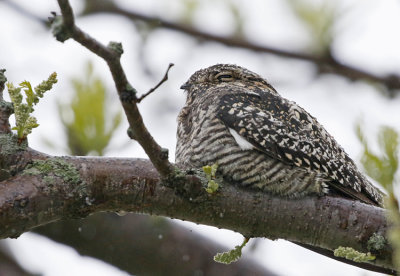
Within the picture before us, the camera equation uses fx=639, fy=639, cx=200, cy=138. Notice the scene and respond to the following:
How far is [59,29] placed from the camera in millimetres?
1847

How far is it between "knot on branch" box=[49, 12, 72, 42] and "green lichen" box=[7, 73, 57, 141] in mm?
389

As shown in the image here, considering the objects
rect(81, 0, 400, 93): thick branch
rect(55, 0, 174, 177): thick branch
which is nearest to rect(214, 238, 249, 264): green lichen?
rect(55, 0, 174, 177): thick branch

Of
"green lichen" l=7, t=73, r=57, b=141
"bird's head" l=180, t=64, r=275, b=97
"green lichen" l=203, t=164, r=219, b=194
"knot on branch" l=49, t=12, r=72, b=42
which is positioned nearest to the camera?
"knot on branch" l=49, t=12, r=72, b=42

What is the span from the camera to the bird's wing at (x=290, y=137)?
10.9 ft

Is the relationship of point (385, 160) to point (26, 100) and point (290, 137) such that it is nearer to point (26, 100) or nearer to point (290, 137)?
point (26, 100)

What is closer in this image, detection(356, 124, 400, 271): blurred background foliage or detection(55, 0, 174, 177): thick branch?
detection(356, 124, 400, 271): blurred background foliage

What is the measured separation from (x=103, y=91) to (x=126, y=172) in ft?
3.80

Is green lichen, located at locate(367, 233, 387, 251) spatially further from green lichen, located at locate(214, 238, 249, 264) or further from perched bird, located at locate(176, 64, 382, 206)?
green lichen, located at locate(214, 238, 249, 264)

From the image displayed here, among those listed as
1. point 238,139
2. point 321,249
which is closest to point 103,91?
point 238,139

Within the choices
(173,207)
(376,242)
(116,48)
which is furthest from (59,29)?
(376,242)

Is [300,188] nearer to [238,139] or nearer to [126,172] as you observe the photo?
[238,139]

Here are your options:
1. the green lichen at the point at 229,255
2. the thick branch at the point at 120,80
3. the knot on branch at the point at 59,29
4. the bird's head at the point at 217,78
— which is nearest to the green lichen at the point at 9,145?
the thick branch at the point at 120,80

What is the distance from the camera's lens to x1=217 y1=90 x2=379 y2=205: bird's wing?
331 centimetres

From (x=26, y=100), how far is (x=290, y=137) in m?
1.60
